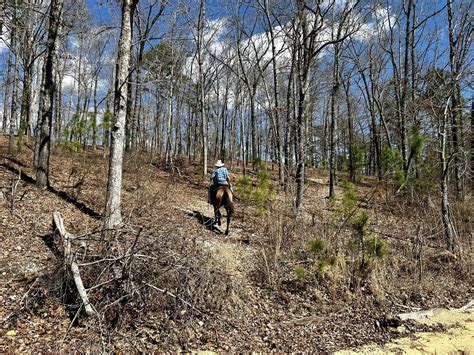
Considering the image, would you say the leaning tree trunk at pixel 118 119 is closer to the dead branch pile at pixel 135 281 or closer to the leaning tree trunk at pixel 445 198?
the dead branch pile at pixel 135 281

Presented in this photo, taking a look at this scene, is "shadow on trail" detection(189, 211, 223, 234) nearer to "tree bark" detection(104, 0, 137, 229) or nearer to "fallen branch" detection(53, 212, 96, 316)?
"tree bark" detection(104, 0, 137, 229)

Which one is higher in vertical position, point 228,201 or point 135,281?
point 228,201

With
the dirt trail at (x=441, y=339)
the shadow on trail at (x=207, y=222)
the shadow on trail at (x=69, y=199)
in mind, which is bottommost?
the dirt trail at (x=441, y=339)

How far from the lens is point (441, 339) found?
4828 millimetres

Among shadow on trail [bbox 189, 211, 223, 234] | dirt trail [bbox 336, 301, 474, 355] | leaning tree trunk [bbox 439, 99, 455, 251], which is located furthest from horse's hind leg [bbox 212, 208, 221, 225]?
leaning tree trunk [bbox 439, 99, 455, 251]

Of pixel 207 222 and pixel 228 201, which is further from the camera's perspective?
pixel 207 222

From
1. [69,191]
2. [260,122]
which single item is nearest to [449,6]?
[69,191]

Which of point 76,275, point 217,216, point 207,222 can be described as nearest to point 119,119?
point 76,275

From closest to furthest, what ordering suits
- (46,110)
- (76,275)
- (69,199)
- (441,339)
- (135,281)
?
(76,275)
(135,281)
(441,339)
(69,199)
(46,110)

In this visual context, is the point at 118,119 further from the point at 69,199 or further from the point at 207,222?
the point at 207,222

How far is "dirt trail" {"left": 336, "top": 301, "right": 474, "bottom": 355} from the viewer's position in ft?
14.7

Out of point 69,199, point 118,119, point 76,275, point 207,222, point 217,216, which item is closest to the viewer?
point 76,275

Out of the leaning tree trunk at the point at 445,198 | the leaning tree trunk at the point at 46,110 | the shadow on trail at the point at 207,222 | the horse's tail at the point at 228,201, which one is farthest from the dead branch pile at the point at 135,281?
the leaning tree trunk at the point at 445,198

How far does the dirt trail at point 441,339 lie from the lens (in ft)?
14.7
